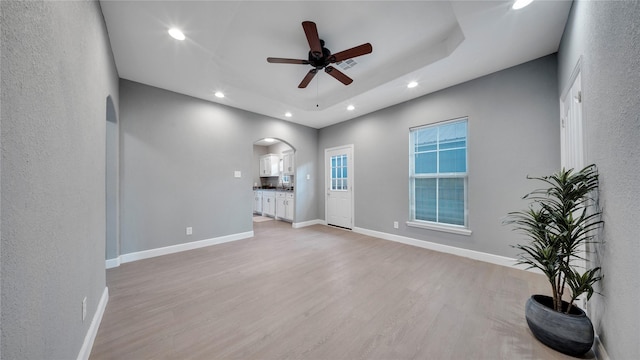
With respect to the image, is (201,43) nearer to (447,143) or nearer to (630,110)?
(630,110)

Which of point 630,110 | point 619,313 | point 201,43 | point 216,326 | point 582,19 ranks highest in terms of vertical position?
point 201,43

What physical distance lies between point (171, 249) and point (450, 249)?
4503mm

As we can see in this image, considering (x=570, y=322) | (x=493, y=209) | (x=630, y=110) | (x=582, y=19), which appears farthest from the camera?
(x=493, y=209)

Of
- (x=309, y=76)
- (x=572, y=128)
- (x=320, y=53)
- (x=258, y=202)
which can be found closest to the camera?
(x=572, y=128)

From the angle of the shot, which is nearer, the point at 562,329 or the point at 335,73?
the point at 562,329

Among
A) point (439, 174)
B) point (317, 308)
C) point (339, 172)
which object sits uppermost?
point (339, 172)

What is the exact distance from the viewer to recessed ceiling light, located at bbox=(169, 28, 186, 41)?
2.20 meters

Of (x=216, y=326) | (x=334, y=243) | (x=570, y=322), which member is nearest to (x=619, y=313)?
(x=570, y=322)

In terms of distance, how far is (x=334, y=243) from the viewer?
13.2ft

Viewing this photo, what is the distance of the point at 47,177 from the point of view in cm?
97

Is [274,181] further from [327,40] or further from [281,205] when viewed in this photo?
[327,40]

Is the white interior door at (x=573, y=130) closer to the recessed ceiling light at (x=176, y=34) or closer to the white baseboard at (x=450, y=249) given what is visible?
the white baseboard at (x=450, y=249)

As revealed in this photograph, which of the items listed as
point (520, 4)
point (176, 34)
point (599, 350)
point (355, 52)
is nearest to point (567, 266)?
point (599, 350)

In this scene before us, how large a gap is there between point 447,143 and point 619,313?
9.17ft
